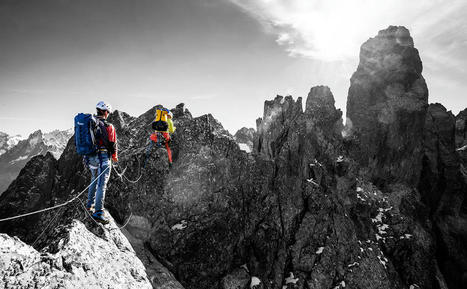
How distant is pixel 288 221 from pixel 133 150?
868 inches

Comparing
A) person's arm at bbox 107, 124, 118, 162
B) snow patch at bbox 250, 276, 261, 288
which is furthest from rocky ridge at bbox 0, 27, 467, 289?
person's arm at bbox 107, 124, 118, 162

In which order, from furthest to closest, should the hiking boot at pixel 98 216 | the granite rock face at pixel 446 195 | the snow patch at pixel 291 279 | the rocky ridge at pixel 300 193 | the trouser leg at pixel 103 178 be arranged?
the granite rock face at pixel 446 195 < the snow patch at pixel 291 279 < the rocky ridge at pixel 300 193 < the hiking boot at pixel 98 216 < the trouser leg at pixel 103 178

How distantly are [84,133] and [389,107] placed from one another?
62604mm

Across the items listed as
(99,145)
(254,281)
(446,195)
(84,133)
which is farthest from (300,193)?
(446,195)

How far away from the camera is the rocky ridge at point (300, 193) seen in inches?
875

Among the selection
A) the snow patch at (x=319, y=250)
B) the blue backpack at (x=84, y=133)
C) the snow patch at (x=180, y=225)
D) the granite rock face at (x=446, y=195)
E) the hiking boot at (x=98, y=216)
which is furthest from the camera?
the granite rock face at (x=446, y=195)

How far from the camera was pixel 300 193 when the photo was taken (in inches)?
1406

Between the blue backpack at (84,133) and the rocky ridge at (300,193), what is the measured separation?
3151mm

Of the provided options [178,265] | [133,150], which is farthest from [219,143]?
[178,265]

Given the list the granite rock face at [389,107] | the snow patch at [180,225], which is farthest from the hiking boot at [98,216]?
the granite rock face at [389,107]

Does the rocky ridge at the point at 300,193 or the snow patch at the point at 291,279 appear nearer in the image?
the rocky ridge at the point at 300,193

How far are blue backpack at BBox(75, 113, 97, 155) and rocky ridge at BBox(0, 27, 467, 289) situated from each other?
124 inches

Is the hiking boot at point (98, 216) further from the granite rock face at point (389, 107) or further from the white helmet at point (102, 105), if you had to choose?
the granite rock face at point (389, 107)

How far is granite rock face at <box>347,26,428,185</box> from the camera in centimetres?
5303
